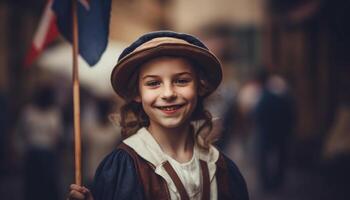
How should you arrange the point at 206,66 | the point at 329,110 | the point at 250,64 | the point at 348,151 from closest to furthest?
the point at 206,66
the point at 348,151
the point at 329,110
the point at 250,64

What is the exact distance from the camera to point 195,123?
3.42 m

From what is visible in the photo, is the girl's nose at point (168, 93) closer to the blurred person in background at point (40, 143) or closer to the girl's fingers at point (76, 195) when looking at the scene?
the girl's fingers at point (76, 195)

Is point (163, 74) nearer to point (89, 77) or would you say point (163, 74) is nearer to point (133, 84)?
point (133, 84)

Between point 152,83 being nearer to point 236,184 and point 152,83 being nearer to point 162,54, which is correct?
point 162,54

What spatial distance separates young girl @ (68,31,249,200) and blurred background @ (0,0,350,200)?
309cm

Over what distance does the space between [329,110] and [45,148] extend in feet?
20.8

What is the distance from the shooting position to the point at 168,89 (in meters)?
3.03

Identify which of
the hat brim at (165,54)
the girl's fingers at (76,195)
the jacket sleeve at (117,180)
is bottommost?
the girl's fingers at (76,195)

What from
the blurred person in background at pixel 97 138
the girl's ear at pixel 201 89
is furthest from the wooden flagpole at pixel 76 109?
the blurred person in background at pixel 97 138

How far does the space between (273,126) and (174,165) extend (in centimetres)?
667

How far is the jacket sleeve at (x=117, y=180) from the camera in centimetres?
290

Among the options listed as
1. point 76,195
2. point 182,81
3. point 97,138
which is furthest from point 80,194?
point 97,138

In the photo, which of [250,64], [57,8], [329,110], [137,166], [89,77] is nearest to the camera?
[137,166]

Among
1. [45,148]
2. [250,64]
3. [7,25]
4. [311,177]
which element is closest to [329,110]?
[311,177]
